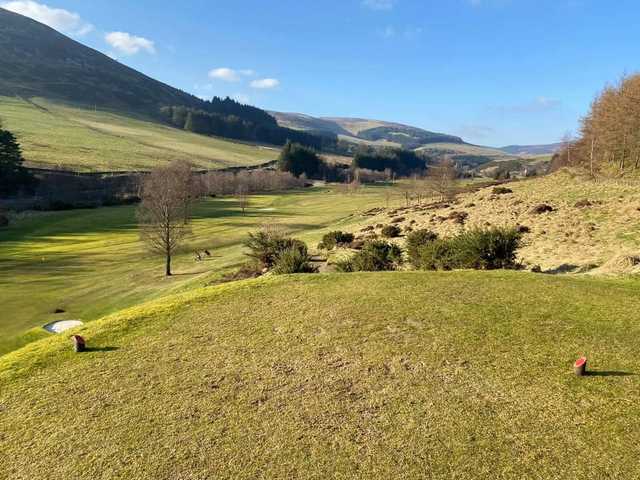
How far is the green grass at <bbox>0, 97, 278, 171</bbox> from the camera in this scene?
419 ft

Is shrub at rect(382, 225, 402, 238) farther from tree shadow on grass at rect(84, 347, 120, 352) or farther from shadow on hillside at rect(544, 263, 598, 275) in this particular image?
tree shadow on grass at rect(84, 347, 120, 352)

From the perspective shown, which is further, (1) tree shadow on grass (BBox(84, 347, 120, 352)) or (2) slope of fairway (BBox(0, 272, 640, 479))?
(1) tree shadow on grass (BBox(84, 347, 120, 352))

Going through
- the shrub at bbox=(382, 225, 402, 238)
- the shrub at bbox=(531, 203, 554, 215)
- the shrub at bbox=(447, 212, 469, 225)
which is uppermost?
the shrub at bbox=(531, 203, 554, 215)

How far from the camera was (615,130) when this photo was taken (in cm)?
5950

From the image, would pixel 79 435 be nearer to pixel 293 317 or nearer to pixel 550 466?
pixel 293 317

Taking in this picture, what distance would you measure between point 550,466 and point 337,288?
392 inches

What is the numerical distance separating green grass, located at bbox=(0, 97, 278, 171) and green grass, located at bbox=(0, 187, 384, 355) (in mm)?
40771

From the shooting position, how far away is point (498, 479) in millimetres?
6855

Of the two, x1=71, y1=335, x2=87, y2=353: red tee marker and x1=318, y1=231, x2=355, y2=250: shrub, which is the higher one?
x1=71, y1=335, x2=87, y2=353: red tee marker

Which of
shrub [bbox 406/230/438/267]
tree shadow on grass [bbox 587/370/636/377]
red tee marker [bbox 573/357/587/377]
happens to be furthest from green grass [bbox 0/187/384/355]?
tree shadow on grass [bbox 587/370/636/377]

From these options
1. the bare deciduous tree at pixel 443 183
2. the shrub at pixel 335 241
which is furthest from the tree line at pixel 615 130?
the shrub at pixel 335 241

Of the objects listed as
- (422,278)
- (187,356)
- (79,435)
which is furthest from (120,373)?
(422,278)

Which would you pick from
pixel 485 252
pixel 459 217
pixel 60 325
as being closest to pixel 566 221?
pixel 459 217

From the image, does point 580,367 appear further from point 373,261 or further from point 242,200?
point 242,200
